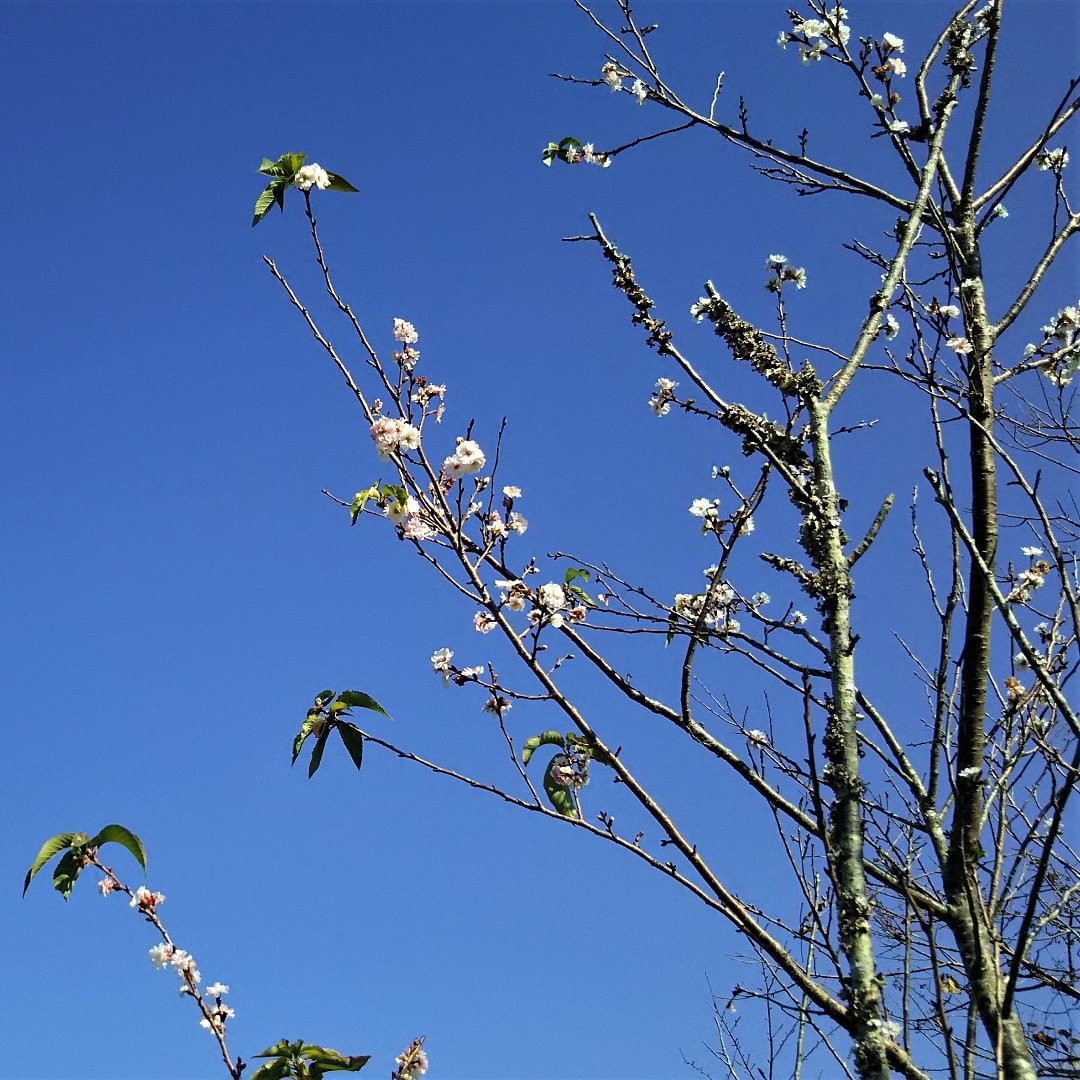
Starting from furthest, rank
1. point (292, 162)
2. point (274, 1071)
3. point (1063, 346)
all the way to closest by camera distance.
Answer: point (1063, 346), point (292, 162), point (274, 1071)

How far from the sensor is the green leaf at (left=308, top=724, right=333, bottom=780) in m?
2.14

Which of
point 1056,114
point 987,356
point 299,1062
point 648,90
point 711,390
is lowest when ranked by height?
point 299,1062

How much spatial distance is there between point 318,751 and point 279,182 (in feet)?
4.80

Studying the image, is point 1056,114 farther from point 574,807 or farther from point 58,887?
point 58,887

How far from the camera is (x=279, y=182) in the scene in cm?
235

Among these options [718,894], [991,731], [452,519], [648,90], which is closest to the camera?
[718,894]

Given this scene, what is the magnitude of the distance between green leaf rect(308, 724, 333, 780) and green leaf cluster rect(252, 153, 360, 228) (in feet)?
4.32

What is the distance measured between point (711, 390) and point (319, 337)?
1074 mm

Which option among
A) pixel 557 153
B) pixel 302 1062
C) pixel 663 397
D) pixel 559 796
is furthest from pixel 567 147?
pixel 302 1062

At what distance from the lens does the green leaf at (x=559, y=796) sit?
217 cm

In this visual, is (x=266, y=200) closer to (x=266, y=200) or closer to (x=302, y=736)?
(x=266, y=200)

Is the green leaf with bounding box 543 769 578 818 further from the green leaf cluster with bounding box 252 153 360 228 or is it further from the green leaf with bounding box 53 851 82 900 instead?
the green leaf cluster with bounding box 252 153 360 228

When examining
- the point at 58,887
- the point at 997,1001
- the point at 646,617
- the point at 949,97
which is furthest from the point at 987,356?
the point at 58,887

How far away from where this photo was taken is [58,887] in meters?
2.11
